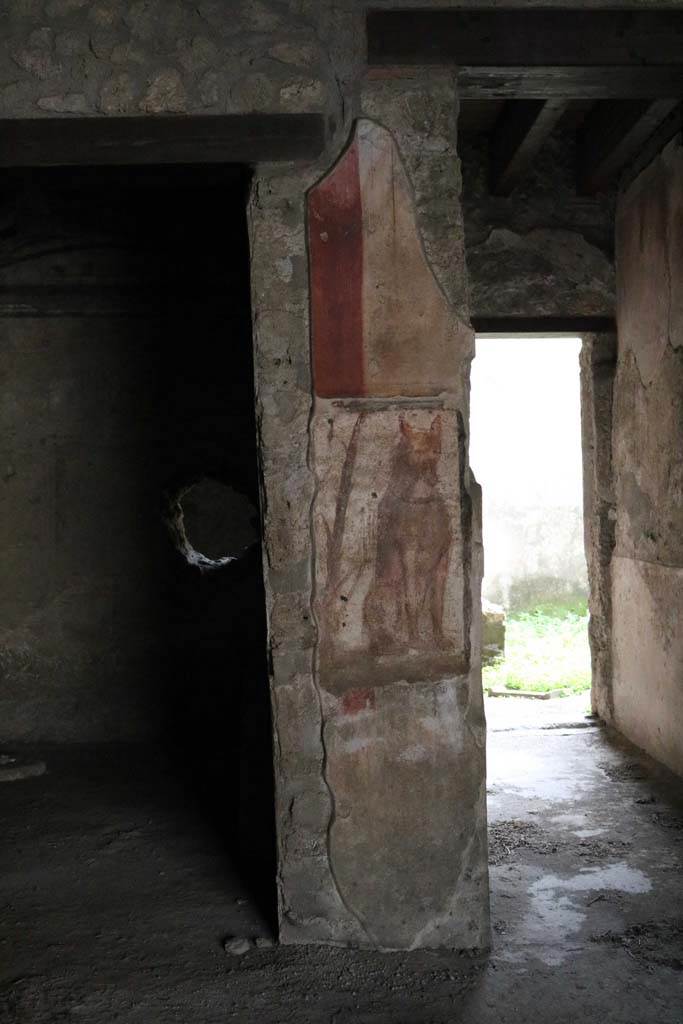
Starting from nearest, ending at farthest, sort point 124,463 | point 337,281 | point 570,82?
point 337,281, point 570,82, point 124,463

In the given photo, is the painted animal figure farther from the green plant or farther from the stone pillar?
the green plant

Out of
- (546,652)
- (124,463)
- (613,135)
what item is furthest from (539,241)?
(546,652)

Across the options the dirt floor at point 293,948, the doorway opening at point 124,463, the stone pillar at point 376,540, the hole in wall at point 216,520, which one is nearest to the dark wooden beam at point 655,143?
the stone pillar at point 376,540

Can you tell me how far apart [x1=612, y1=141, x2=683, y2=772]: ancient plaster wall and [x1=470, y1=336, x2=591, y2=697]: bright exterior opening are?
3759mm

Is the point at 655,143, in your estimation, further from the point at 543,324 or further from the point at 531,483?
the point at 531,483

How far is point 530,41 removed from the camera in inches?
96.2

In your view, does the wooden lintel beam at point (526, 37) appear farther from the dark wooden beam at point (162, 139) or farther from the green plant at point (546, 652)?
the green plant at point (546, 652)

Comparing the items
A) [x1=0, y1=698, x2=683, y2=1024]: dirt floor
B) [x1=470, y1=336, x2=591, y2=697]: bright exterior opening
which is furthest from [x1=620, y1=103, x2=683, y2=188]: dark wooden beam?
[x1=470, y1=336, x2=591, y2=697]: bright exterior opening

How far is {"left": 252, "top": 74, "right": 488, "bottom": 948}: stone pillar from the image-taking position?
243cm

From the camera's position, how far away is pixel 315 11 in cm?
231

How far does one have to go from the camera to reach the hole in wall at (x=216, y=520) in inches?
167

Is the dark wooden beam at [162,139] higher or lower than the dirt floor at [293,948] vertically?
higher

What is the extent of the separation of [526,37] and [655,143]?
1820 millimetres

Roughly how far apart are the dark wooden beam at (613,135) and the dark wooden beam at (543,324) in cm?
63
